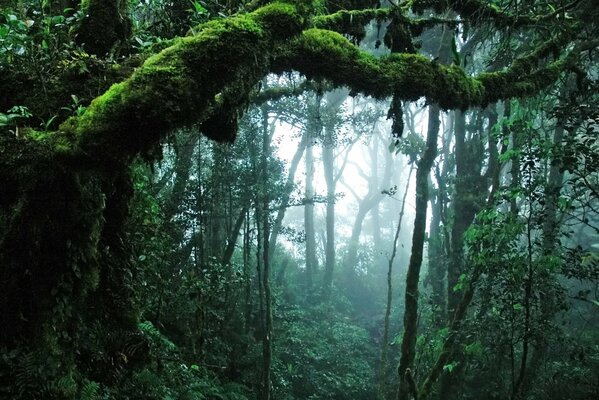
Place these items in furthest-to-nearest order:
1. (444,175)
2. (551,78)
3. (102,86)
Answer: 1. (444,175)
2. (551,78)
3. (102,86)

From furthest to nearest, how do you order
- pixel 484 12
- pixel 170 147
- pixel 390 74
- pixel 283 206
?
pixel 283 206 < pixel 484 12 < pixel 170 147 < pixel 390 74

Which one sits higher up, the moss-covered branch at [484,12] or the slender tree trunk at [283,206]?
the moss-covered branch at [484,12]

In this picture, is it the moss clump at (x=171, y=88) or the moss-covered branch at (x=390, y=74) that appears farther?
the moss-covered branch at (x=390, y=74)

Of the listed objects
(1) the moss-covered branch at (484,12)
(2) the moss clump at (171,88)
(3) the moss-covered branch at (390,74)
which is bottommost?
(2) the moss clump at (171,88)

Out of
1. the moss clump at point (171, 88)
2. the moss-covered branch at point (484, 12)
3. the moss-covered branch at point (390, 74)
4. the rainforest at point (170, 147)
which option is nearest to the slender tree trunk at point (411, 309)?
the rainforest at point (170, 147)

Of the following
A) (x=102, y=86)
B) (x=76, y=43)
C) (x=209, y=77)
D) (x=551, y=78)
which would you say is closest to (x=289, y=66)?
(x=209, y=77)

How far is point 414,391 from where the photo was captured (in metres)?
6.78

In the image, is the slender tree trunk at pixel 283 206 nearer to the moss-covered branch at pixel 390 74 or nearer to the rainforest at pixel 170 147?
the rainforest at pixel 170 147

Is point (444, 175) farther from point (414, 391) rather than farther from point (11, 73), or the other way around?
point (11, 73)

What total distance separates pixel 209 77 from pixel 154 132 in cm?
50

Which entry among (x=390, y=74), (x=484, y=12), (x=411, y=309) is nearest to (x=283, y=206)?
(x=411, y=309)

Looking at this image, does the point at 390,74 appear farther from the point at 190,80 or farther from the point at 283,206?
the point at 283,206

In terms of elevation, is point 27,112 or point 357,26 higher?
point 357,26

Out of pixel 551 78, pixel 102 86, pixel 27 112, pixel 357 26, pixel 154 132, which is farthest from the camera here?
pixel 551 78
